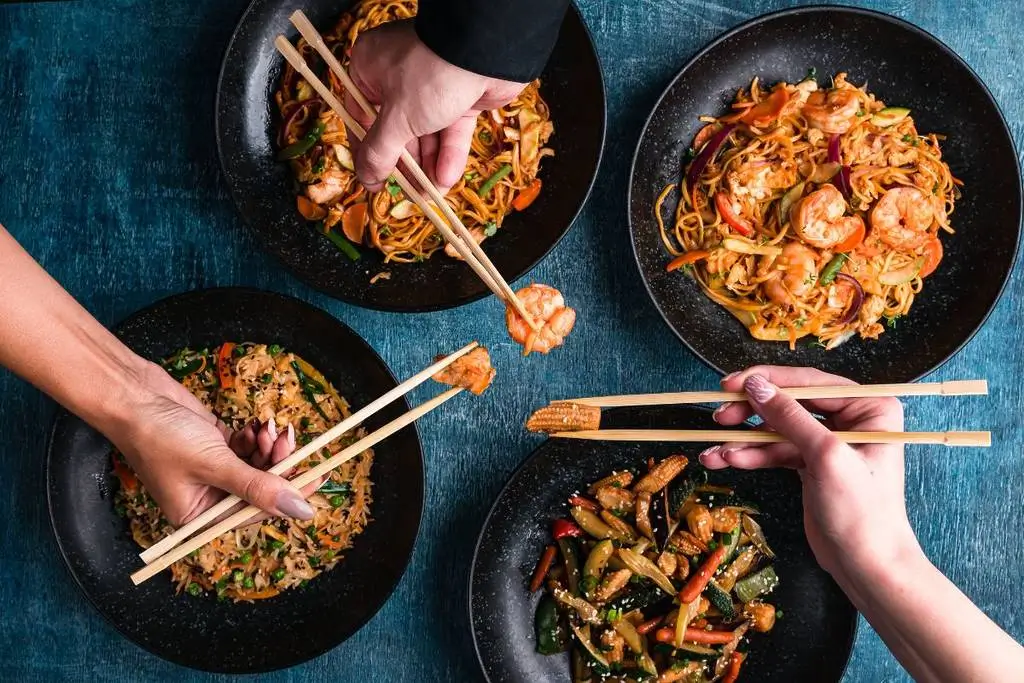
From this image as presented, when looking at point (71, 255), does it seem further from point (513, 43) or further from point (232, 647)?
point (513, 43)

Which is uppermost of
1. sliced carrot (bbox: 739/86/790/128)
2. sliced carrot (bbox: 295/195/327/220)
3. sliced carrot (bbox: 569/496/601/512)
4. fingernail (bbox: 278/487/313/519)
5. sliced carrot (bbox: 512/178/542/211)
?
sliced carrot (bbox: 295/195/327/220)

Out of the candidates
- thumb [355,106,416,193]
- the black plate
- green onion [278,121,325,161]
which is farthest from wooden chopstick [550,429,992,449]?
green onion [278,121,325,161]

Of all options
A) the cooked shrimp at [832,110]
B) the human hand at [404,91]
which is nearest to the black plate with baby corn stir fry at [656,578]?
the cooked shrimp at [832,110]

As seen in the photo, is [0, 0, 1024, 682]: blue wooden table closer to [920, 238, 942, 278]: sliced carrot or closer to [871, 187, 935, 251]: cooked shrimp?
[920, 238, 942, 278]: sliced carrot

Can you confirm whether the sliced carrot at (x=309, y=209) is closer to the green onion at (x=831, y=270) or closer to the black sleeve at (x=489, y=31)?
the black sleeve at (x=489, y=31)

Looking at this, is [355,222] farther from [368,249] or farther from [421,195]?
[421,195]

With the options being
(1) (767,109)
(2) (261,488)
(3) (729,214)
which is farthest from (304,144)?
(1) (767,109)
